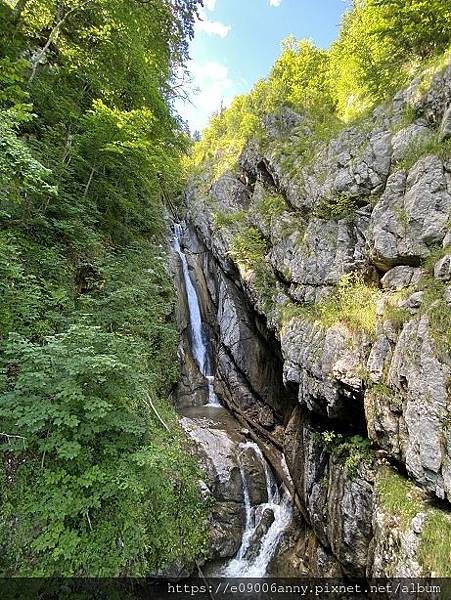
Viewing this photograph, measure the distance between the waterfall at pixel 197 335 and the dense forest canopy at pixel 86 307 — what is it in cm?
234

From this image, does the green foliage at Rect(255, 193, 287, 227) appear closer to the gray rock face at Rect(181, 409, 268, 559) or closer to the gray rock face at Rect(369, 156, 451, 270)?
the gray rock face at Rect(369, 156, 451, 270)

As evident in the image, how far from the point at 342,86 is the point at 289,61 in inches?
161

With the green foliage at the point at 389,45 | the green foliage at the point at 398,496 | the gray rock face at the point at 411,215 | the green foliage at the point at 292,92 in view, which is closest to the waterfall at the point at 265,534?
the green foliage at the point at 398,496

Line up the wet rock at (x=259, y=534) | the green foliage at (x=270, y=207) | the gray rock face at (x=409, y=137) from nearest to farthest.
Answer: the wet rock at (x=259, y=534) → the gray rock face at (x=409, y=137) → the green foliage at (x=270, y=207)

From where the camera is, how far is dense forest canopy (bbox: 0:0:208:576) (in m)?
3.96

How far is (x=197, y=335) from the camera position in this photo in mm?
13250

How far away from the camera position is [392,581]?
3.98 m

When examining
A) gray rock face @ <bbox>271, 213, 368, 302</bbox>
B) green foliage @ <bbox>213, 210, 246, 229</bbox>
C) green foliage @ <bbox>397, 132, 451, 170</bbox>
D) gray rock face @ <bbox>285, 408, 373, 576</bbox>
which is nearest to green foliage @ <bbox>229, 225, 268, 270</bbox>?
green foliage @ <bbox>213, 210, 246, 229</bbox>

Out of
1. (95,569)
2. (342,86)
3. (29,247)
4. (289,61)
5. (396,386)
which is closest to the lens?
(95,569)

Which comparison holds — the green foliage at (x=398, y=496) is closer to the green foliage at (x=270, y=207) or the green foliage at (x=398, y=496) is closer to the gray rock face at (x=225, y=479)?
the gray rock face at (x=225, y=479)

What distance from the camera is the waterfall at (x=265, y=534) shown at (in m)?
6.03

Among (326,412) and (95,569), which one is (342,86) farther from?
(95,569)

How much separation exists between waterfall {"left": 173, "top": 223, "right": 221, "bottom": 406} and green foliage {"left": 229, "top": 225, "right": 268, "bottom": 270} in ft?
11.2

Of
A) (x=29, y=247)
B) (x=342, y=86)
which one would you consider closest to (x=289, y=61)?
(x=342, y=86)
